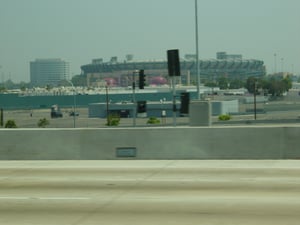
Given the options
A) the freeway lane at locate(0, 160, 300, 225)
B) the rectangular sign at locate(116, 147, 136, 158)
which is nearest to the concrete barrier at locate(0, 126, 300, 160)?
the rectangular sign at locate(116, 147, 136, 158)

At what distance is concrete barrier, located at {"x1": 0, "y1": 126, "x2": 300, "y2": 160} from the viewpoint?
17.1 m

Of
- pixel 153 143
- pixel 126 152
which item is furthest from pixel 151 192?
pixel 126 152

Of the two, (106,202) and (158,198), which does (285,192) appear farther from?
(106,202)

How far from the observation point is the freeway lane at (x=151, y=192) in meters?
9.29

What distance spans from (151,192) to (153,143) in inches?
234

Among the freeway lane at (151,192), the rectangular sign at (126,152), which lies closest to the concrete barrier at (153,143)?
the rectangular sign at (126,152)

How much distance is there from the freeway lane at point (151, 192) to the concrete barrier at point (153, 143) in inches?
23.2

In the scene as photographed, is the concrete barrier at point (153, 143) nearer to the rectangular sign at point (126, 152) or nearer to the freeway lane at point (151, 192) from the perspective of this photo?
the rectangular sign at point (126, 152)

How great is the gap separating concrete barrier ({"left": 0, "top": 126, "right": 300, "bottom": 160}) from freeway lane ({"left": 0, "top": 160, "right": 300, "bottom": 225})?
59cm

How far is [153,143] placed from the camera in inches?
697

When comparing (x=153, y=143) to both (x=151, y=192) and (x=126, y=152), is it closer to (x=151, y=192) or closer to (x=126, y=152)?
(x=126, y=152)

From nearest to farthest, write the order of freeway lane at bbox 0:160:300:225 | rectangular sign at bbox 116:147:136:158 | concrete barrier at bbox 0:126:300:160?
1. freeway lane at bbox 0:160:300:225
2. concrete barrier at bbox 0:126:300:160
3. rectangular sign at bbox 116:147:136:158

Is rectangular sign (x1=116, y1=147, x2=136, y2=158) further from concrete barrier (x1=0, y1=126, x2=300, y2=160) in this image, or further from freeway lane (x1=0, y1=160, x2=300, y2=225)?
freeway lane (x1=0, y1=160, x2=300, y2=225)

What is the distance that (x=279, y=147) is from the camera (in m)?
17.1
